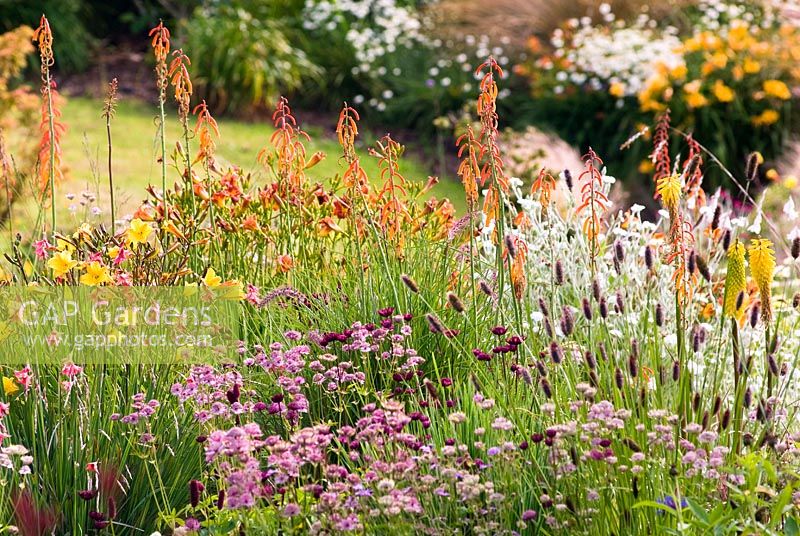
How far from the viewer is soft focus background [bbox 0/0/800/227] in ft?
29.3

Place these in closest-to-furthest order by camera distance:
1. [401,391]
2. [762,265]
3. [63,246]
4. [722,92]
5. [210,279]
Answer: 1. [762,265]
2. [401,391]
3. [210,279]
4. [63,246]
5. [722,92]

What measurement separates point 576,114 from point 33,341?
6972 mm

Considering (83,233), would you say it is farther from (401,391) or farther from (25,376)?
(401,391)

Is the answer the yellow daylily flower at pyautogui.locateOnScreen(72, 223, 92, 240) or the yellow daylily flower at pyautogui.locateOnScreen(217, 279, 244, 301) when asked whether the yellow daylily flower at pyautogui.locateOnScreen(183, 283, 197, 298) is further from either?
the yellow daylily flower at pyautogui.locateOnScreen(72, 223, 92, 240)

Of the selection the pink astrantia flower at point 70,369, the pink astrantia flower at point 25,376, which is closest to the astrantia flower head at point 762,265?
the pink astrantia flower at point 70,369

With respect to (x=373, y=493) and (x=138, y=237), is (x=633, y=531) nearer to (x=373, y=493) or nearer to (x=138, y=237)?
(x=373, y=493)

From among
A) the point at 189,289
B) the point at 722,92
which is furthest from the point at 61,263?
the point at 722,92

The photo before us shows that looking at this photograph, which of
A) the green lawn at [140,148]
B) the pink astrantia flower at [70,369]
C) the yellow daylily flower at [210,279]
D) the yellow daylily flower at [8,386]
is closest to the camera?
the pink astrantia flower at [70,369]

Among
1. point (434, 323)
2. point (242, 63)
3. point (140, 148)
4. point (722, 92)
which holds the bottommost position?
point (140, 148)

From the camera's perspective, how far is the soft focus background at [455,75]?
352 inches

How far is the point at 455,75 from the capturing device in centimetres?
1050

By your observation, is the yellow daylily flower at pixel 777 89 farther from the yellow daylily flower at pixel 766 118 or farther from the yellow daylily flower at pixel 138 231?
the yellow daylily flower at pixel 138 231

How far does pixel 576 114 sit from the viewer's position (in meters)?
9.61

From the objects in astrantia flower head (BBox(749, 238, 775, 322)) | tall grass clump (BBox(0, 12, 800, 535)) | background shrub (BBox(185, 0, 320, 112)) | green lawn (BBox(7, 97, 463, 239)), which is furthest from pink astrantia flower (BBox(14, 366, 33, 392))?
background shrub (BBox(185, 0, 320, 112))
